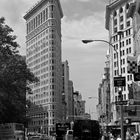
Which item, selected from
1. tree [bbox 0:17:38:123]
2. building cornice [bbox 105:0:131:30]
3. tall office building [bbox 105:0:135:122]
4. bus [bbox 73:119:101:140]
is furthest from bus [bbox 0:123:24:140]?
building cornice [bbox 105:0:131:30]

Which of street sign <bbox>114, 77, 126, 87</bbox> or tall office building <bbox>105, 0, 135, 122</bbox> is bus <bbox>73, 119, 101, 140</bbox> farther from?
tall office building <bbox>105, 0, 135, 122</bbox>

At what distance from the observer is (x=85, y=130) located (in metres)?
44.4

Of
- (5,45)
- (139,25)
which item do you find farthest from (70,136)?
(139,25)

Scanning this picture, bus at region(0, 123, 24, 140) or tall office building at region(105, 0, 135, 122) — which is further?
tall office building at region(105, 0, 135, 122)

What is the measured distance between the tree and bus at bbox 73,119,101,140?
8.14m

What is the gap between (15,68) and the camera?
50.8m

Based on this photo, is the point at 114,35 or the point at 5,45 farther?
the point at 114,35

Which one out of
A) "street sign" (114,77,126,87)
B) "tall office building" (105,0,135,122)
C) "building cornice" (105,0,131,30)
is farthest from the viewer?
"building cornice" (105,0,131,30)

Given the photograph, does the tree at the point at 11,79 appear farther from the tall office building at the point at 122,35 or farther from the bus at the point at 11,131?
the tall office building at the point at 122,35

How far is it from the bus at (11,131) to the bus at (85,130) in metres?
7.01

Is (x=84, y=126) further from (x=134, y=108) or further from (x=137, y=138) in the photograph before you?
(x=134, y=108)

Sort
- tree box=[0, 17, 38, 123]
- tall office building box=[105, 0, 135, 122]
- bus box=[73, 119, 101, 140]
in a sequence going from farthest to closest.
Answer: tall office building box=[105, 0, 135, 122]
tree box=[0, 17, 38, 123]
bus box=[73, 119, 101, 140]

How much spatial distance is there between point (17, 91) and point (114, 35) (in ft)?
338

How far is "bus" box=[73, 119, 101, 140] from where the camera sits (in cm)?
4416
